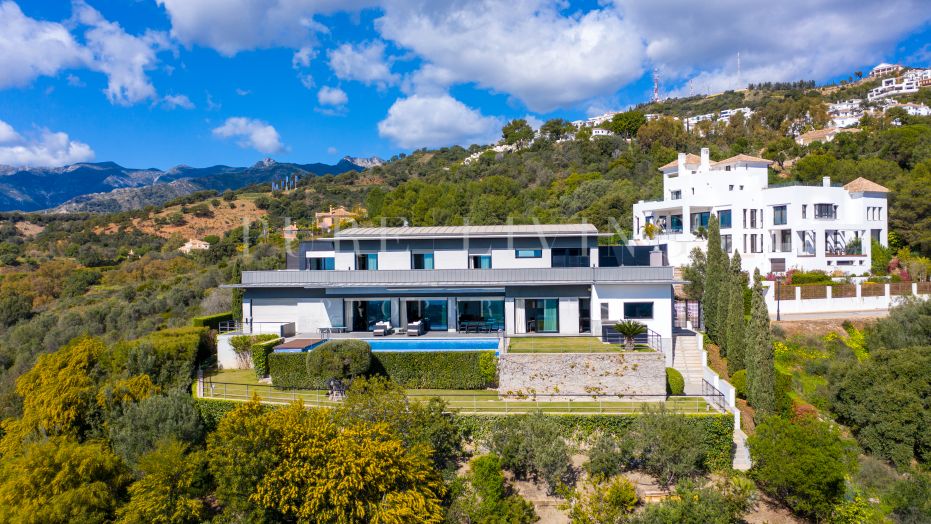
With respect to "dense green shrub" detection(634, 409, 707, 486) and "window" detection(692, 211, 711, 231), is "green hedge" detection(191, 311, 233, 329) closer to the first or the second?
"dense green shrub" detection(634, 409, 707, 486)

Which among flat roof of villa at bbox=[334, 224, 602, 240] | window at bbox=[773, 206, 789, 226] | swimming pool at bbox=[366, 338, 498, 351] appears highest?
window at bbox=[773, 206, 789, 226]

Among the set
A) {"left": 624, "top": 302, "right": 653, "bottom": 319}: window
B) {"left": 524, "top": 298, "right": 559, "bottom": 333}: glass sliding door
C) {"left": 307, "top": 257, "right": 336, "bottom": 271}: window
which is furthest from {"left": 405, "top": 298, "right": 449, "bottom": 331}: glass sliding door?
{"left": 624, "top": 302, "right": 653, "bottom": 319}: window

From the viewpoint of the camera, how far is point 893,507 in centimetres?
1739

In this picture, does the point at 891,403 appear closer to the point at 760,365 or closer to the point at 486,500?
the point at 760,365

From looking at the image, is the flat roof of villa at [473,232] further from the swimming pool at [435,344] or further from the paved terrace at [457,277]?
the swimming pool at [435,344]

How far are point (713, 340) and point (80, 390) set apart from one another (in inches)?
1135

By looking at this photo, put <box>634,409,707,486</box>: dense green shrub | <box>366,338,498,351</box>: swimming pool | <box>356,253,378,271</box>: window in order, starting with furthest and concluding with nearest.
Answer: <box>356,253,378,271</box>: window → <box>366,338,498,351</box>: swimming pool → <box>634,409,707,486</box>: dense green shrub

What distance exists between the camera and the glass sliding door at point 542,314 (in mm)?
26109

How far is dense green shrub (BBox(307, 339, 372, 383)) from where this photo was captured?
20.6 meters

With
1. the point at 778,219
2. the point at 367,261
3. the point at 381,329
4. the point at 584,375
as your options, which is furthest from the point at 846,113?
the point at 381,329

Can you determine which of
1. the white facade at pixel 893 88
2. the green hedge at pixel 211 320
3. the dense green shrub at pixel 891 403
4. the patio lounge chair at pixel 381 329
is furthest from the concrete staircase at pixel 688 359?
the white facade at pixel 893 88

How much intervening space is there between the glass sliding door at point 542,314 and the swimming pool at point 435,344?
2384mm

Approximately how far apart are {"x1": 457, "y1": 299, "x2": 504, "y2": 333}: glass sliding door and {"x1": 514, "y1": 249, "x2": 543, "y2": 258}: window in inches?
113

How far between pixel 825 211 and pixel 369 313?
33112 millimetres
